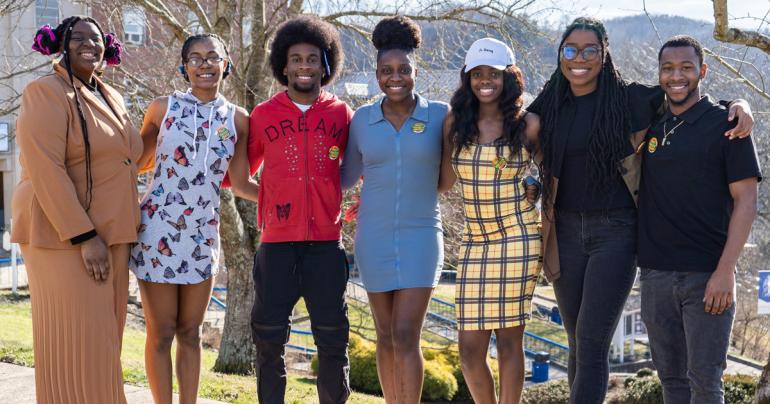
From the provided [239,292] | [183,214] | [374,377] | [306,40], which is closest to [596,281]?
[306,40]

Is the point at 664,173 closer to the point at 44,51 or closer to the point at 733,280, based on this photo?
the point at 733,280

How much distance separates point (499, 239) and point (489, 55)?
0.98 metres

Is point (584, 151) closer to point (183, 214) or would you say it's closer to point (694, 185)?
point (694, 185)

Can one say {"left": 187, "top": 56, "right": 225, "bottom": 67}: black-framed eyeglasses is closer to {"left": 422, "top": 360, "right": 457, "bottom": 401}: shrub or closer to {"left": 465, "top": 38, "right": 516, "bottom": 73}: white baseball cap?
{"left": 465, "top": 38, "right": 516, "bottom": 73}: white baseball cap

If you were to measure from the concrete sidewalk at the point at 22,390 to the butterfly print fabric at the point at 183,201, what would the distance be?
5.49 feet

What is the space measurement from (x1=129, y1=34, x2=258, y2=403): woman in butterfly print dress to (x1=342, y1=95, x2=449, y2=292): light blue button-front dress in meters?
0.80

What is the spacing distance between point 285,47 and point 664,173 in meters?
2.20

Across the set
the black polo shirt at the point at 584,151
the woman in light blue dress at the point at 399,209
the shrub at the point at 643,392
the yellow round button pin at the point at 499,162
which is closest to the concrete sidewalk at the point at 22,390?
the woman in light blue dress at the point at 399,209

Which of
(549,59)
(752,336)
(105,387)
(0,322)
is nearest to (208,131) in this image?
(105,387)

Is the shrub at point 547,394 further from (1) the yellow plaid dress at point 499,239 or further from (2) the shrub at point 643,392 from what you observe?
(1) the yellow plaid dress at point 499,239

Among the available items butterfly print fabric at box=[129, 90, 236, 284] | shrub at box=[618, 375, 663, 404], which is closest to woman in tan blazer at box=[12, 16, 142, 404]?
butterfly print fabric at box=[129, 90, 236, 284]

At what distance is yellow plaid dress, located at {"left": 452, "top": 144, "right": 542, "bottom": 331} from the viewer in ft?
14.6

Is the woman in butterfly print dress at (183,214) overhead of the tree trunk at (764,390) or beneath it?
overhead

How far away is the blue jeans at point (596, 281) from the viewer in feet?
13.8
